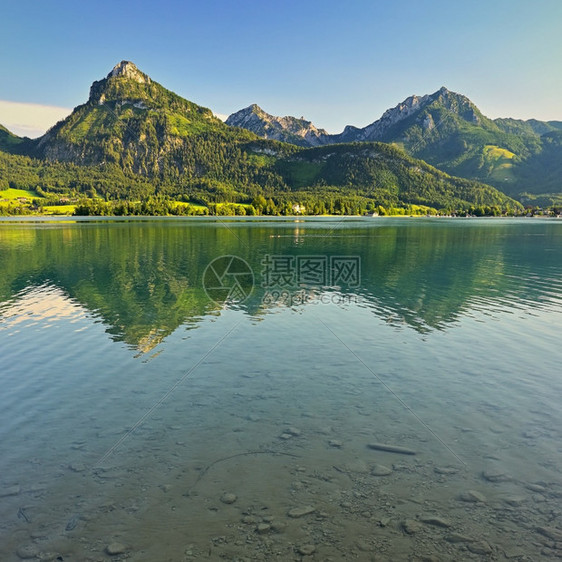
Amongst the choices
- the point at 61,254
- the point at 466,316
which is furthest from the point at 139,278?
the point at 466,316

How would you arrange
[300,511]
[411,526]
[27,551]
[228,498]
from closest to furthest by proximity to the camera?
[27,551], [411,526], [300,511], [228,498]

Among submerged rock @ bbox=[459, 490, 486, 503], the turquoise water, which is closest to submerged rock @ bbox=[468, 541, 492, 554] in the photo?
the turquoise water

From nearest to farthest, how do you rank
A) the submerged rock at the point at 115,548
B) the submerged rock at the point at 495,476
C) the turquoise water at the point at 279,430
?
the submerged rock at the point at 115,548 < the turquoise water at the point at 279,430 < the submerged rock at the point at 495,476

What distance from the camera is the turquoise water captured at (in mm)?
9477

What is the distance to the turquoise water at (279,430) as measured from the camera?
9.48m

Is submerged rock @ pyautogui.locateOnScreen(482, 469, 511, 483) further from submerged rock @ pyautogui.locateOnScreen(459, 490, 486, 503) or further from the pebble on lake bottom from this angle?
the pebble on lake bottom

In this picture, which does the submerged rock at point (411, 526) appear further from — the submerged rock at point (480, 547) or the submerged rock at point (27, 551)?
the submerged rock at point (27, 551)

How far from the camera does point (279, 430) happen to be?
14289 mm

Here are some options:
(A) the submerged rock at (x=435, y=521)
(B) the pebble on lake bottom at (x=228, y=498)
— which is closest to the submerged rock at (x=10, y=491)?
(B) the pebble on lake bottom at (x=228, y=498)

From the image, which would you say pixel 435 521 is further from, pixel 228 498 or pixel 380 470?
pixel 228 498

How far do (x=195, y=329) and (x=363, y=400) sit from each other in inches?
578

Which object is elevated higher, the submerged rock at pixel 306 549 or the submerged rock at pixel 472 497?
the submerged rock at pixel 472 497

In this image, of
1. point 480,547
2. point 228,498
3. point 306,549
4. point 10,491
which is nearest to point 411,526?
point 480,547

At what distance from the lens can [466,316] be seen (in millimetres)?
31000
